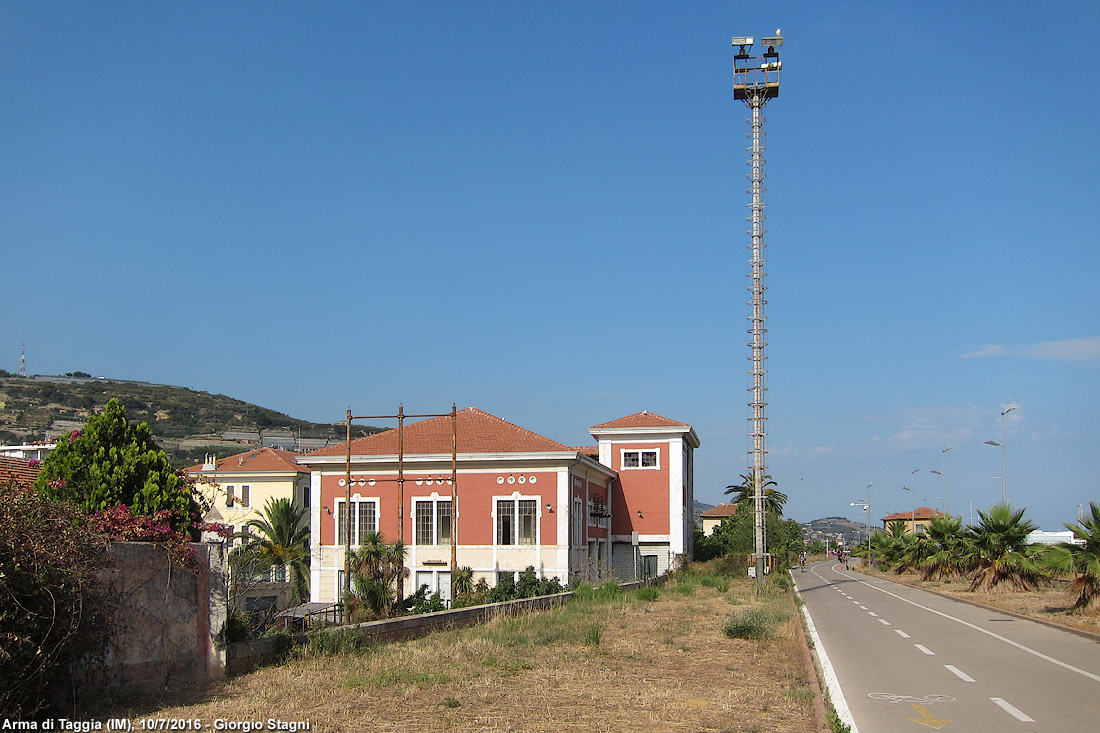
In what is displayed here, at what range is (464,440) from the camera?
44.7 m

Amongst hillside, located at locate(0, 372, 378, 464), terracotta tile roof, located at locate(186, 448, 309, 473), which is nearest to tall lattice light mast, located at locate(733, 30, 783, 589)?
terracotta tile roof, located at locate(186, 448, 309, 473)

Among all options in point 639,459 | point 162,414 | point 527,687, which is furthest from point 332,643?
point 162,414

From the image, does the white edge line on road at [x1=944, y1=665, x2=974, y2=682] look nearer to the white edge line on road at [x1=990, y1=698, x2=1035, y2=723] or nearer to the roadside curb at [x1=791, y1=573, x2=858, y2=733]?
the roadside curb at [x1=791, y1=573, x2=858, y2=733]

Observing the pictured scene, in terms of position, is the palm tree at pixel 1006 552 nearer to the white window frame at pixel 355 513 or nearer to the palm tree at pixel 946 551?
the palm tree at pixel 946 551

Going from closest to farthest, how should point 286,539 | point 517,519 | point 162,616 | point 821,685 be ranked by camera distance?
point 162,616, point 821,685, point 517,519, point 286,539

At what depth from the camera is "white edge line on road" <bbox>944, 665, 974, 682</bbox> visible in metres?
13.8

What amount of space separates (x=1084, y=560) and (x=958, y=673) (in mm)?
11838

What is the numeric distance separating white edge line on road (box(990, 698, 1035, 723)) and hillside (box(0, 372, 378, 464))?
318 ft

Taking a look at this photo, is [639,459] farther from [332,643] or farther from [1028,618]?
[332,643]

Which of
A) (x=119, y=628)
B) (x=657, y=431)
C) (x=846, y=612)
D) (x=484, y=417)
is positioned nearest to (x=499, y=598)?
(x=846, y=612)

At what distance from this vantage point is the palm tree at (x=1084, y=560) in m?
23.5

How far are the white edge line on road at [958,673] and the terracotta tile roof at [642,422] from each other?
39.7m

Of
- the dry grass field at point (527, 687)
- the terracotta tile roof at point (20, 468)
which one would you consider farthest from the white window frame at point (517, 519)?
the dry grass field at point (527, 687)

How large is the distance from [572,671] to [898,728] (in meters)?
5.50
